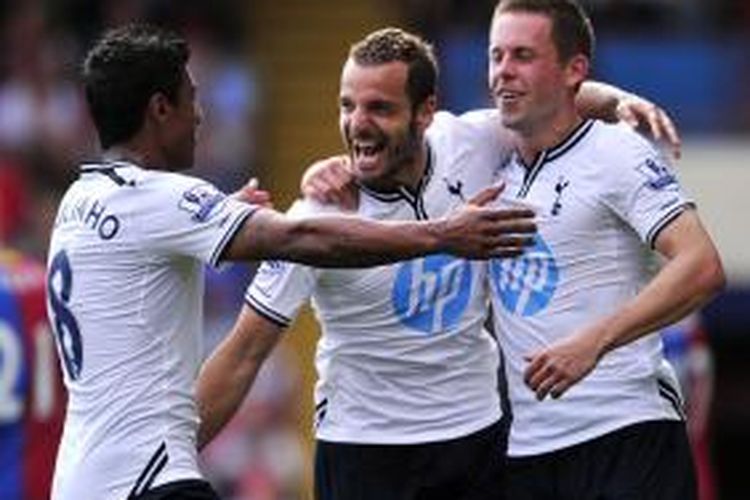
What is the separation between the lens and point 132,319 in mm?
7594

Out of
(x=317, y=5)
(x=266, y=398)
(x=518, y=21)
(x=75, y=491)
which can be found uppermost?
(x=518, y=21)

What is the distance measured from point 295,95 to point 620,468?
478 inches

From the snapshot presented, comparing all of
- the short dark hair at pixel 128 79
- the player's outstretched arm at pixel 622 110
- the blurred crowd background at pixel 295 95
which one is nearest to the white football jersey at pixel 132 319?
the short dark hair at pixel 128 79

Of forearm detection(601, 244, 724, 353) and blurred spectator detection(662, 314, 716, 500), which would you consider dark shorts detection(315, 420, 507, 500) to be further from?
blurred spectator detection(662, 314, 716, 500)

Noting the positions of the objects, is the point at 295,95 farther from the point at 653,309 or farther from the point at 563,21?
the point at 653,309

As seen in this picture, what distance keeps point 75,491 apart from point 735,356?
13000 mm

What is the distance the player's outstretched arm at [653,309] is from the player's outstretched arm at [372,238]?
1.44 ft

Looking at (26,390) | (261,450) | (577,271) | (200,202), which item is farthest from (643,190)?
(261,450)

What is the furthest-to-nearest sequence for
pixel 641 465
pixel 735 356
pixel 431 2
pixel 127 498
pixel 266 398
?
pixel 735 356, pixel 431 2, pixel 266 398, pixel 641 465, pixel 127 498

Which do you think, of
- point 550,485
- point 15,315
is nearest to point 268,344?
point 550,485

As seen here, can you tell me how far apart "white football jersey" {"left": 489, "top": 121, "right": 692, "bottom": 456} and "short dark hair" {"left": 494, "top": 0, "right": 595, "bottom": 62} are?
0.91 ft

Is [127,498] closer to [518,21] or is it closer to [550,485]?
[550,485]

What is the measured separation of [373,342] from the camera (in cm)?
849

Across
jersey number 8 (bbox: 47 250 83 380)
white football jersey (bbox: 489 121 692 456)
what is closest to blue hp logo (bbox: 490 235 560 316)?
white football jersey (bbox: 489 121 692 456)
